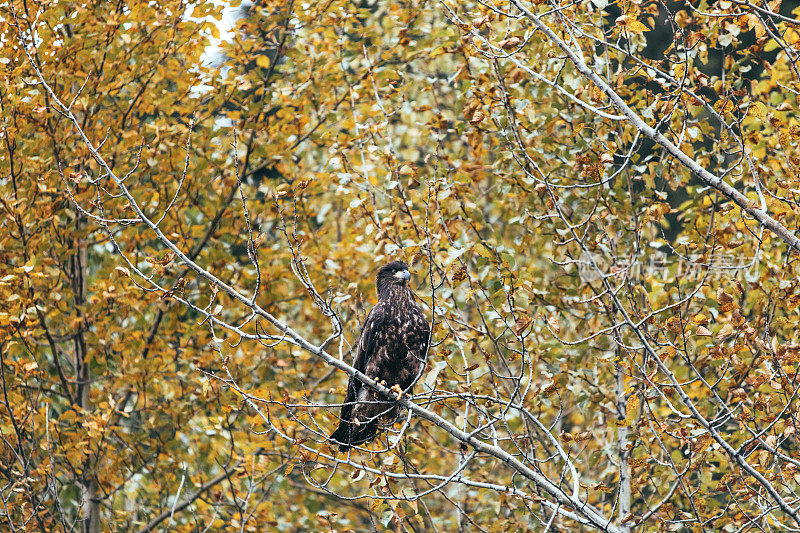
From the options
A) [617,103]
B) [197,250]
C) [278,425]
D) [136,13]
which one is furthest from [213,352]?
[617,103]

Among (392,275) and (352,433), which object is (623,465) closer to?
(352,433)

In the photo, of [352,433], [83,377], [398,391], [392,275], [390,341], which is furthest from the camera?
[83,377]

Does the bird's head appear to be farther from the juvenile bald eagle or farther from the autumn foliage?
the autumn foliage

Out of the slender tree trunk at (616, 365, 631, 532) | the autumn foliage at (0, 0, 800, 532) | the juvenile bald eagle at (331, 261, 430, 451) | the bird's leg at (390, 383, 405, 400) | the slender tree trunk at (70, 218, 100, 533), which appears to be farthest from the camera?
the slender tree trunk at (70, 218, 100, 533)

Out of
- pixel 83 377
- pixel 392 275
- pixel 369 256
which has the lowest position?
pixel 83 377

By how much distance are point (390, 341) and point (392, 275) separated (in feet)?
1.40

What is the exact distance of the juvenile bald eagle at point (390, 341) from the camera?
4.87 metres

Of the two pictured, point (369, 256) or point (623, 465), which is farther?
point (369, 256)

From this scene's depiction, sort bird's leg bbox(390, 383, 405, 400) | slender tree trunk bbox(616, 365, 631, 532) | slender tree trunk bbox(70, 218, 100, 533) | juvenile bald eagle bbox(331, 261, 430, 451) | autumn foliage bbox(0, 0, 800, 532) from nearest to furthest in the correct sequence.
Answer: bird's leg bbox(390, 383, 405, 400) < autumn foliage bbox(0, 0, 800, 532) < slender tree trunk bbox(616, 365, 631, 532) < juvenile bald eagle bbox(331, 261, 430, 451) < slender tree trunk bbox(70, 218, 100, 533)

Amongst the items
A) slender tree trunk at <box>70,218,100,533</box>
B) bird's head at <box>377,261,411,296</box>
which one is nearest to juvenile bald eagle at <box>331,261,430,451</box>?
bird's head at <box>377,261,411,296</box>

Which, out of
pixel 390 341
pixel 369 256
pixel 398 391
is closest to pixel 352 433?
pixel 390 341

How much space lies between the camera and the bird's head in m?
4.89

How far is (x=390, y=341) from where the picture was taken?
4.89 m

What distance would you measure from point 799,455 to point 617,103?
5.86 ft
